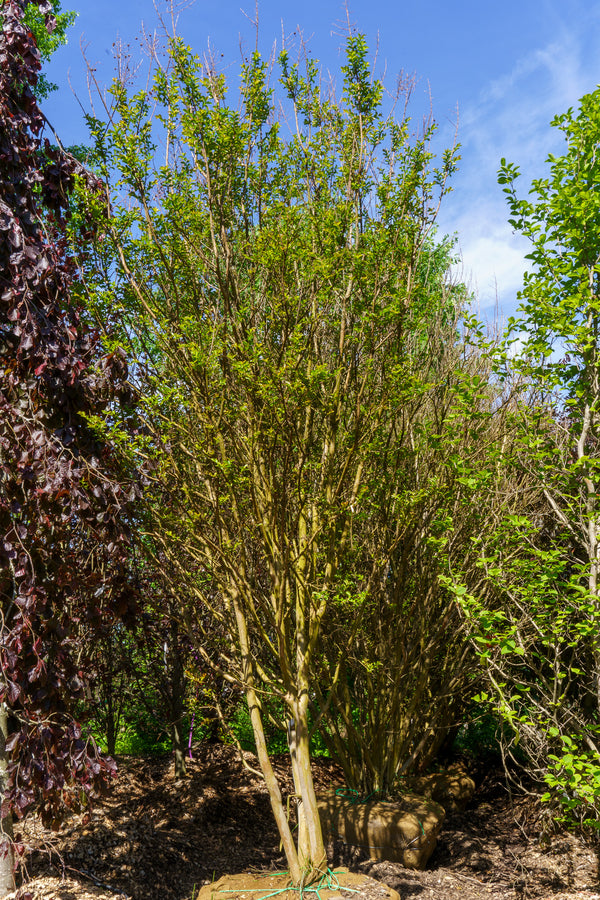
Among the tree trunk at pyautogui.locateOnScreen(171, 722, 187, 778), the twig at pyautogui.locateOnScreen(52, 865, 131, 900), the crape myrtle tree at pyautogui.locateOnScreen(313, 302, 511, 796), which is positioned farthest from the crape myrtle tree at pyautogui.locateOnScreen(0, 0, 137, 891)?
the tree trunk at pyautogui.locateOnScreen(171, 722, 187, 778)

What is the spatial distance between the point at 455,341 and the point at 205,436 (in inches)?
147

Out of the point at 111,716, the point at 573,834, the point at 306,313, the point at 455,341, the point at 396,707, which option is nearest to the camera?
the point at 306,313

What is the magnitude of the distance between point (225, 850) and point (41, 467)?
3.80 meters

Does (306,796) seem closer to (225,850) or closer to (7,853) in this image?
(7,853)

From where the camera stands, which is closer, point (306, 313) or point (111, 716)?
point (306, 313)

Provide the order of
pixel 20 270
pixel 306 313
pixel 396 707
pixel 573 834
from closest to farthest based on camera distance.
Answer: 1. pixel 20 270
2. pixel 306 313
3. pixel 573 834
4. pixel 396 707

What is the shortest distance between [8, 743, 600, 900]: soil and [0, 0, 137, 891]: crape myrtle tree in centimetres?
59

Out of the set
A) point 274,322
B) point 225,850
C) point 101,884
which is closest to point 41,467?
point 274,322

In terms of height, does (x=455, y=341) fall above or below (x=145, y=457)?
above

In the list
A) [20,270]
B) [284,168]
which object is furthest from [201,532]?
[284,168]

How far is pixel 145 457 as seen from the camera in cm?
386

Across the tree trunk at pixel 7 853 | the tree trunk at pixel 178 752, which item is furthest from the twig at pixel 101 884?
the tree trunk at pixel 178 752

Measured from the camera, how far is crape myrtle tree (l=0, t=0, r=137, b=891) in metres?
3.46

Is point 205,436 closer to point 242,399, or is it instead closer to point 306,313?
point 242,399
